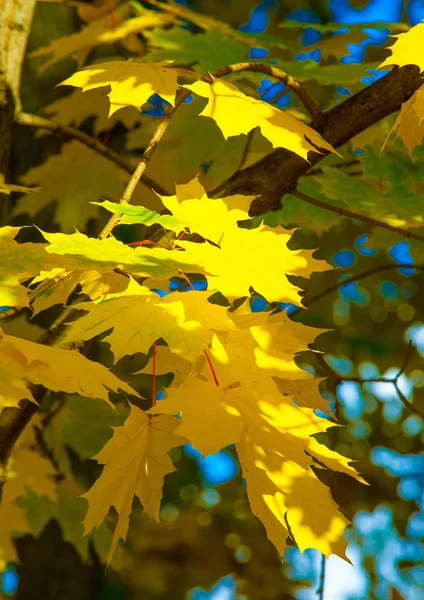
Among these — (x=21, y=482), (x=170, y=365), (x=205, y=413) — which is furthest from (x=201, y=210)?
(x=21, y=482)

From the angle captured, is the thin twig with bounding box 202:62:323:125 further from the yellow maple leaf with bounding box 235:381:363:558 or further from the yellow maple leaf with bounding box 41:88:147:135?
the yellow maple leaf with bounding box 41:88:147:135

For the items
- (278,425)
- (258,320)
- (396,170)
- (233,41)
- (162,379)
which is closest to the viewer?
(278,425)

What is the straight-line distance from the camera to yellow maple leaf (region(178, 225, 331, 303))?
1.10m

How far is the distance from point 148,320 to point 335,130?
0.77m

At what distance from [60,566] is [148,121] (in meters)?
1.87

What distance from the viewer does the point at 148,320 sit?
1.02 m

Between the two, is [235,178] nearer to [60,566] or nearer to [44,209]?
[44,209]

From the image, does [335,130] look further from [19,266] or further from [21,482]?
[21,482]

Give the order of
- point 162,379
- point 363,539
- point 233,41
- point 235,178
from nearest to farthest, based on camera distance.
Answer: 1. point 235,178
2. point 233,41
3. point 162,379
4. point 363,539

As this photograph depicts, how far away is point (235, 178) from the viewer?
1.65m

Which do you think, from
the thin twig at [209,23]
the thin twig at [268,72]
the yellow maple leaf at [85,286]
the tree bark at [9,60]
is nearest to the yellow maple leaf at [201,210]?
the yellow maple leaf at [85,286]

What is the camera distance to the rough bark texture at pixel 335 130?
4.95ft

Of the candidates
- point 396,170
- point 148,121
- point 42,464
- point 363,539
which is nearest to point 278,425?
point 396,170

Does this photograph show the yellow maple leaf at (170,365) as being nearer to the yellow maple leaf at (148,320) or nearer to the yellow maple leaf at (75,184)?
the yellow maple leaf at (148,320)
